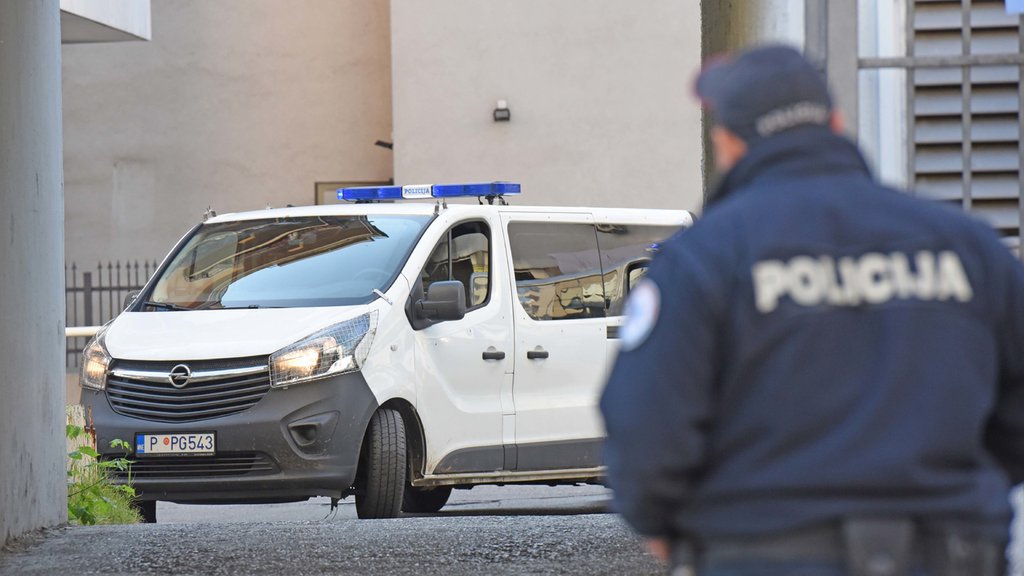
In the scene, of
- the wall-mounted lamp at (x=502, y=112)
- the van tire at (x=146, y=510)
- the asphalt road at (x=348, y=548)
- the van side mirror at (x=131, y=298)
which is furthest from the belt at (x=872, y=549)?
the wall-mounted lamp at (x=502, y=112)

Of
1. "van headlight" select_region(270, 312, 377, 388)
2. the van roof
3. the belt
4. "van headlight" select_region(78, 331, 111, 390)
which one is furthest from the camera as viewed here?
the van roof

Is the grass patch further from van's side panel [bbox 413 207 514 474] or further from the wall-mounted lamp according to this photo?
the wall-mounted lamp

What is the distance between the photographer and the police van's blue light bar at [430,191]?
32.0 feet

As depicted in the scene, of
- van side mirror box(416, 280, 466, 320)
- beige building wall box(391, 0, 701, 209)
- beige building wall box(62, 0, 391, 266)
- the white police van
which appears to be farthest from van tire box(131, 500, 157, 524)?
beige building wall box(62, 0, 391, 266)

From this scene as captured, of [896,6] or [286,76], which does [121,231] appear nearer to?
[286,76]

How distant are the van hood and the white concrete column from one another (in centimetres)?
55

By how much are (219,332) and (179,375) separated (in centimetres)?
32

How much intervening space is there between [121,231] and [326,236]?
493 inches

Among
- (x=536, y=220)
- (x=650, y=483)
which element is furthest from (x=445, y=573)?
(x=650, y=483)

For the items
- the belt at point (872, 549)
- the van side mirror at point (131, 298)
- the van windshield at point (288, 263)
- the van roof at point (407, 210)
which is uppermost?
the van roof at point (407, 210)

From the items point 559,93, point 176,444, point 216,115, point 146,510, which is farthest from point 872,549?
point 216,115

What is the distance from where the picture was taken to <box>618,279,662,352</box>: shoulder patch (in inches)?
89.4

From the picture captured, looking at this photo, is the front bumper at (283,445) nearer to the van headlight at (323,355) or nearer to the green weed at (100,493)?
the van headlight at (323,355)

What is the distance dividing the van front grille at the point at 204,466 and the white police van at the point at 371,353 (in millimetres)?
12
